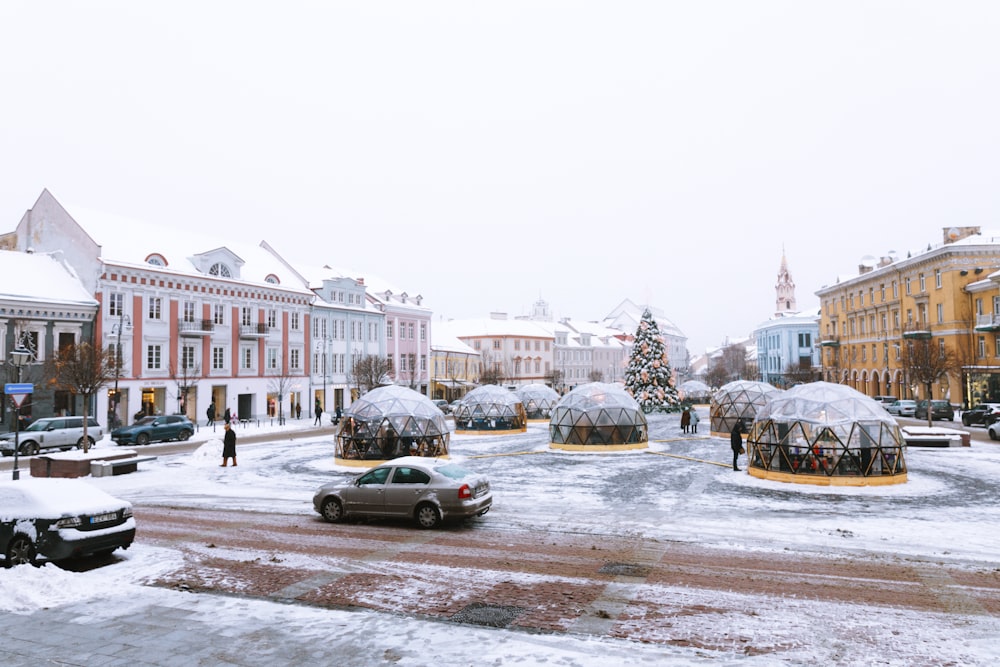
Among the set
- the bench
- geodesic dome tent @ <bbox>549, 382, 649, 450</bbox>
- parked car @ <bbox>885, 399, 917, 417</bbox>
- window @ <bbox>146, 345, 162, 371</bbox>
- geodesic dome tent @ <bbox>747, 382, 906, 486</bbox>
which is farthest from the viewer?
parked car @ <bbox>885, 399, 917, 417</bbox>

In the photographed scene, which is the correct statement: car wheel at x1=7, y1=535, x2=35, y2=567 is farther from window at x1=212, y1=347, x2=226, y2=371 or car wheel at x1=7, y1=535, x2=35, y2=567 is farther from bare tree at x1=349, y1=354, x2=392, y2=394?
bare tree at x1=349, y1=354, x2=392, y2=394

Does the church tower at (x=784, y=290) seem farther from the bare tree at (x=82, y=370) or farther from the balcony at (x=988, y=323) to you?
the bare tree at (x=82, y=370)

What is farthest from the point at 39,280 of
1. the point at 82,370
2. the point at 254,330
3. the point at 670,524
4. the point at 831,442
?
the point at 831,442

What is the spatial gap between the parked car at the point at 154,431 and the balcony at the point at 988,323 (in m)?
50.8


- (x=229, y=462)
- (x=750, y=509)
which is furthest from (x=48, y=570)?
(x=229, y=462)

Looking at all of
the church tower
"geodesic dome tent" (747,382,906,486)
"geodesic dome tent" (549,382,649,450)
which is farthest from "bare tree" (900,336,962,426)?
the church tower

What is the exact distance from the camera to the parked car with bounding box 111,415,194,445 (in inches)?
1275

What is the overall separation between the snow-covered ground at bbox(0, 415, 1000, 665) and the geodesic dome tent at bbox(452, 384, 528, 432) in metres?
6.97

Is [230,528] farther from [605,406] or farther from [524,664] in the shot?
[605,406]

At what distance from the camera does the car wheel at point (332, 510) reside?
1439 cm

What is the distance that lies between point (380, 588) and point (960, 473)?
1870 cm

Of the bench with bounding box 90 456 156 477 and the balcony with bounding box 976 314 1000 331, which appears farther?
the balcony with bounding box 976 314 1000 331

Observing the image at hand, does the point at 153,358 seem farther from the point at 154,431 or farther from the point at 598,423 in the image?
the point at 598,423

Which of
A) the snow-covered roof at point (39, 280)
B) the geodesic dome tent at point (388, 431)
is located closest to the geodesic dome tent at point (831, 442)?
the geodesic dome tent at point (388, 431)
